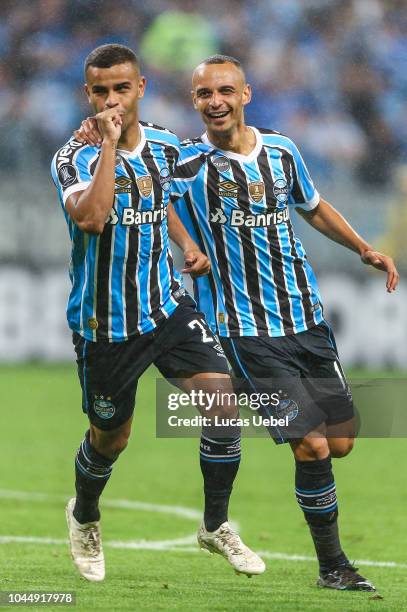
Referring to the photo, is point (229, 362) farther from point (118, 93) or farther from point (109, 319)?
point (118, 93)

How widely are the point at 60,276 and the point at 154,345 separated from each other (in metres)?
10.9

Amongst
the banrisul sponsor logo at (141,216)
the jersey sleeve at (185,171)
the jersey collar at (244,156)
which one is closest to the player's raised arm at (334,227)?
the jersey collar at (244,156)

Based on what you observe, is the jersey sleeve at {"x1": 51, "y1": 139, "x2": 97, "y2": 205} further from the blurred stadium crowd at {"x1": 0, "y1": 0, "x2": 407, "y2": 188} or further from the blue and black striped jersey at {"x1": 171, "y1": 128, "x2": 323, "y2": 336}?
the blurred stadium crowd at {"x1": 0, "y1": 0, "x2": 407, "y2": 188}

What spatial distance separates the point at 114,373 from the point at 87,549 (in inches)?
30.3

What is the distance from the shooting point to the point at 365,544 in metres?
6.55

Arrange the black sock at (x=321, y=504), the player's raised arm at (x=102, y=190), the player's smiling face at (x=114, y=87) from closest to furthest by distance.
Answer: the player's raised arm at (x=102, y=190) → the player's smiling face at (x=114, y=87) → the black sock at (x=321, y=504)

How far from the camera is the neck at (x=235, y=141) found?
5254 mm

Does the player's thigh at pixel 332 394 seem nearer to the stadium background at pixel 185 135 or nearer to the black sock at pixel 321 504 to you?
the black sock at pixel 321 504

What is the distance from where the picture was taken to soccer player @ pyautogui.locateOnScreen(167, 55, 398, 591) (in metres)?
5.17

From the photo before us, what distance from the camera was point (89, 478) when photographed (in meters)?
5.22

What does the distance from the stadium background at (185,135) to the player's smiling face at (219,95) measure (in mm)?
3319

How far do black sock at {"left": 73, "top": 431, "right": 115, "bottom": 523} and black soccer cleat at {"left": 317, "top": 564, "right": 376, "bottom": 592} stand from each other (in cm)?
101

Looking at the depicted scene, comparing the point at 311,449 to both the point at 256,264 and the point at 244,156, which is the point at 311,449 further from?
Answer: the point at 244,156

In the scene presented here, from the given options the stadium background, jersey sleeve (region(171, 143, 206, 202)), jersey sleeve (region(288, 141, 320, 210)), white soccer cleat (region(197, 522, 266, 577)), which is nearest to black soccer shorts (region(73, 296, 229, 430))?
jersey sleeve (region(171, 143, 206, 202))
